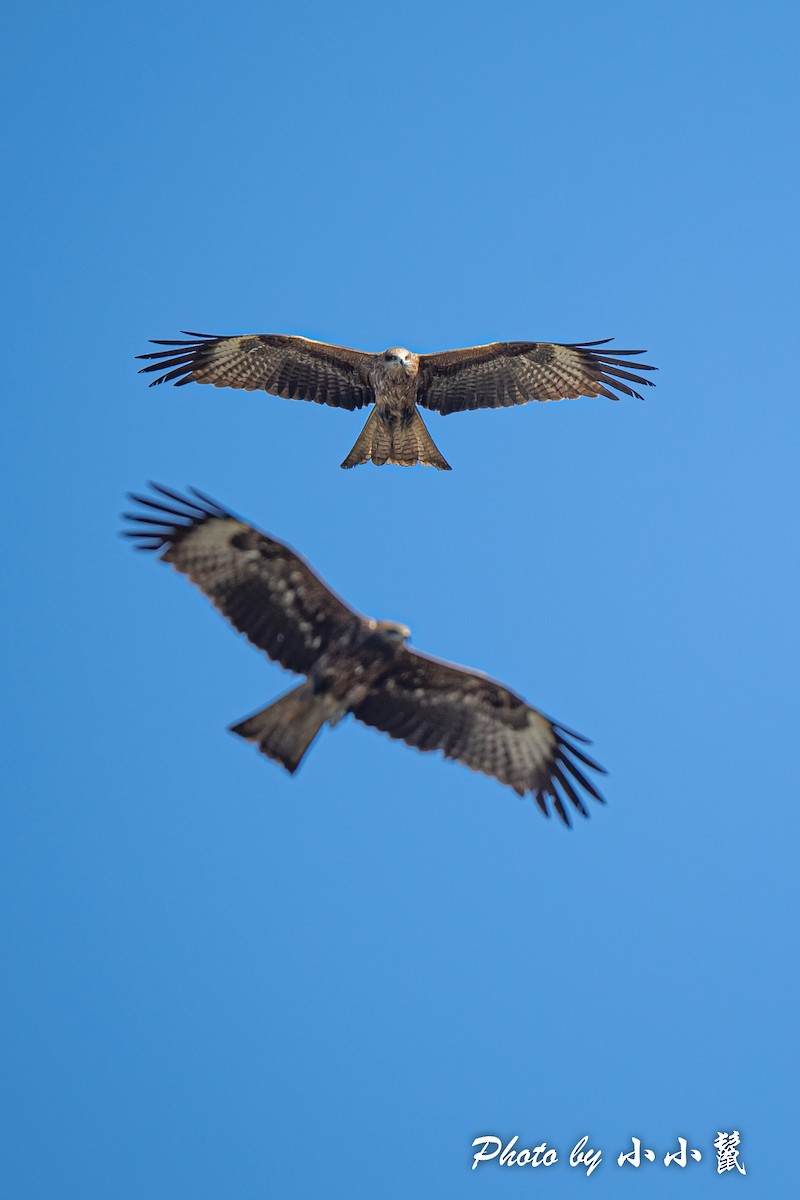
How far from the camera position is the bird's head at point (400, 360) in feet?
41.2

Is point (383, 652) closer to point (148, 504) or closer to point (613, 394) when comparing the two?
point (148, 504)

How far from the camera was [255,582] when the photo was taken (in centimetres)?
907

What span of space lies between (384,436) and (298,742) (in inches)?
178

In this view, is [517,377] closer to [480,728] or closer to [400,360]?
[400,360]

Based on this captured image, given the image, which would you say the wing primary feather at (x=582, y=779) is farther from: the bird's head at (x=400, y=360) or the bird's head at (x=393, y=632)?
the bird's head at (x=400, y=360)

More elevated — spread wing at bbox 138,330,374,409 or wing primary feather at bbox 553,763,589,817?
spread wing at bbox 138,330,374,409

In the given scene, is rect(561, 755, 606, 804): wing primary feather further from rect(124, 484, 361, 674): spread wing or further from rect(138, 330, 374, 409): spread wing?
rect(138, 330, 374, 409): spread wing

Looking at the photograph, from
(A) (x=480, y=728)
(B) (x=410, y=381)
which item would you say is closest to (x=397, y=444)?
(B) (x=410, y=381)

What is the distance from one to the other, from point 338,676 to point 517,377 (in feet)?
16.2

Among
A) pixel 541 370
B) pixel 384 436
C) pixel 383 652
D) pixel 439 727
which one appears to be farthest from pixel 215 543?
pixel 541 370

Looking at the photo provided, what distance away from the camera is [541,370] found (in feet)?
43.0

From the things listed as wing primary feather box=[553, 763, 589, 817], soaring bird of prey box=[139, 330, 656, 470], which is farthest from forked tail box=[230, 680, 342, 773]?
soaring bird of prey box=[139, 330, 656, 470]

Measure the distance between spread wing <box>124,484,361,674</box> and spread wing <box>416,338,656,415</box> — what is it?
172 inches

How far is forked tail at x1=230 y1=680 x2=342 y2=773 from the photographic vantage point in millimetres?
8875
